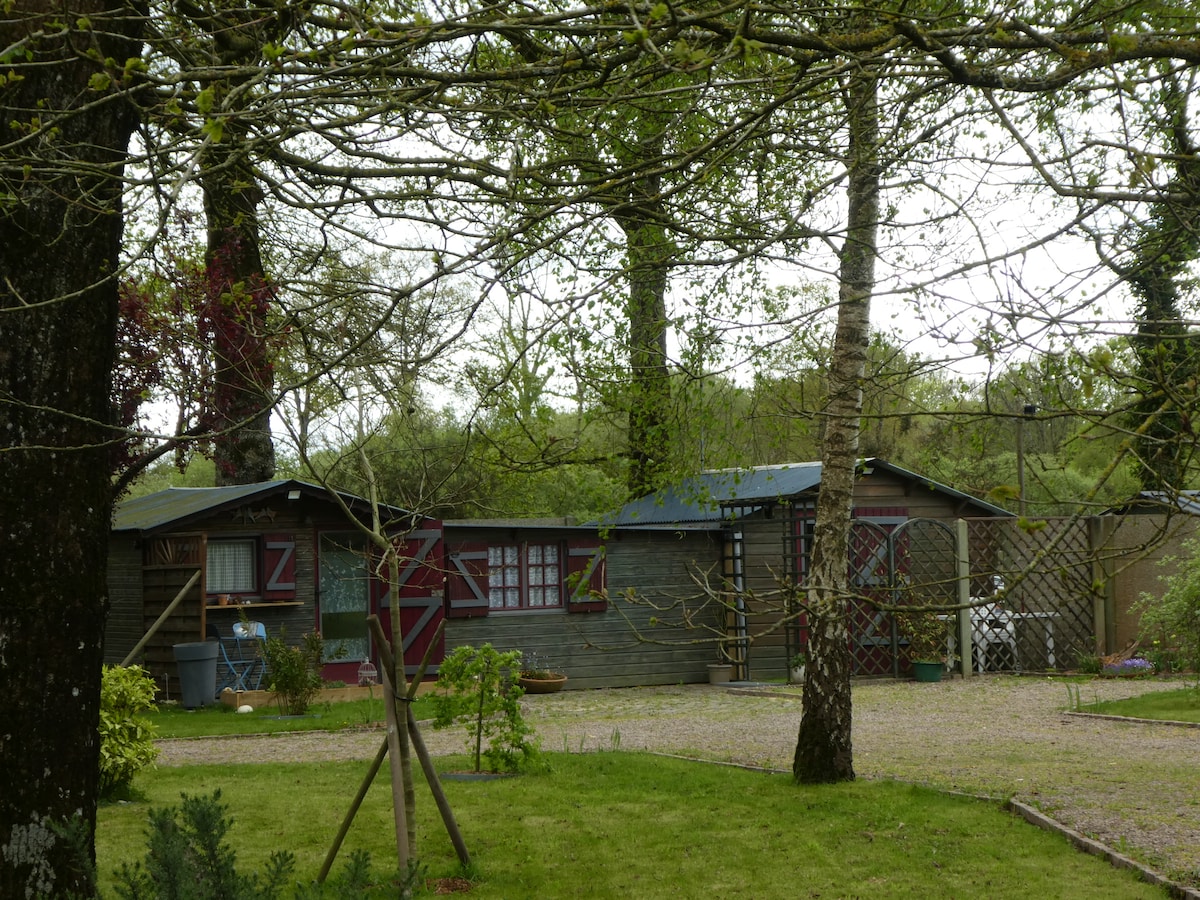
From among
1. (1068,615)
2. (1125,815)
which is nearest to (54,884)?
(1125,815)

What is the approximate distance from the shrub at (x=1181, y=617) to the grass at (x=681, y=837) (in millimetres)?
7502

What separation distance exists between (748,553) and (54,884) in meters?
13.8

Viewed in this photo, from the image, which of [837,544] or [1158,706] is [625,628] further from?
[837,544]

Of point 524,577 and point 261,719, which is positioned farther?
point 524,577

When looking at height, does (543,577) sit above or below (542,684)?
above

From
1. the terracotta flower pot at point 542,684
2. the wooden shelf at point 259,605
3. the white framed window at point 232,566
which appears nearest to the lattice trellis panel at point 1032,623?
the terracotta flower pot at point 542,684

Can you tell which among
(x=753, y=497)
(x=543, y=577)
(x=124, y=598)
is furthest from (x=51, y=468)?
(x=753, y=497)

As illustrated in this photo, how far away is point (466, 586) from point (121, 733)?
8.87 metres

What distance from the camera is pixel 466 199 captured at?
551 cm

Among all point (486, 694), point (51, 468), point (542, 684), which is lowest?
point (542, 684)

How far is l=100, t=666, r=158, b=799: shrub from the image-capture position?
315 inches

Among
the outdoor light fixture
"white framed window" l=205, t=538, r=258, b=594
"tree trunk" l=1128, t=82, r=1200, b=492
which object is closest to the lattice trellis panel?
the outdoor light fixture

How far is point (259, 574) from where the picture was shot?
51.8 feet

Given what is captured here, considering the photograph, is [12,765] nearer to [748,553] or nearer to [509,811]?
[509,811]
